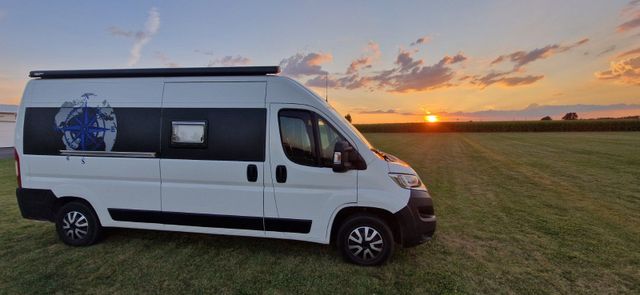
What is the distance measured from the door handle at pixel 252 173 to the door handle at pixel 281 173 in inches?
11.6

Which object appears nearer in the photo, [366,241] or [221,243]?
[366,241]

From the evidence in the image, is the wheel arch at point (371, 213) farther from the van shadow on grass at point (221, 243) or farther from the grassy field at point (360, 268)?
the van shadow on grass at point (221, 243)

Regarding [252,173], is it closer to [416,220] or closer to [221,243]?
[221,243]

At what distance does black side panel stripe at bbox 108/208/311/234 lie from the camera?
4402mm

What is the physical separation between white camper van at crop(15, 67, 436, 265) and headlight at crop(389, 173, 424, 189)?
0.08 feet

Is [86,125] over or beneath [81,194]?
over

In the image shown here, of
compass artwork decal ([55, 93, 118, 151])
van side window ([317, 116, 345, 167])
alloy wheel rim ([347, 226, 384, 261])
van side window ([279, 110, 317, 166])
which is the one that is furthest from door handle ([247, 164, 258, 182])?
compass artwork decal ([55, 93, 118, 151])

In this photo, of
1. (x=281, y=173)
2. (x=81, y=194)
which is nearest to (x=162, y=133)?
(x=81, y=194)

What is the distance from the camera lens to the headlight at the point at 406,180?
14.0 ft

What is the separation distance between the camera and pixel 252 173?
14.2 feet

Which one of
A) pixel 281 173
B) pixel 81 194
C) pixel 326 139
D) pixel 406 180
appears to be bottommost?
pixel 81 194

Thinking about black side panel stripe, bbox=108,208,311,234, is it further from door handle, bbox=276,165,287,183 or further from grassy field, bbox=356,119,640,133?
grassy field, bbox=356,119,640,133

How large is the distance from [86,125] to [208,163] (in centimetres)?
192

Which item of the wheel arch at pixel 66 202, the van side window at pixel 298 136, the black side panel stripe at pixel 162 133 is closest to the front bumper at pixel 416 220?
the van side window at pixel 298 136
